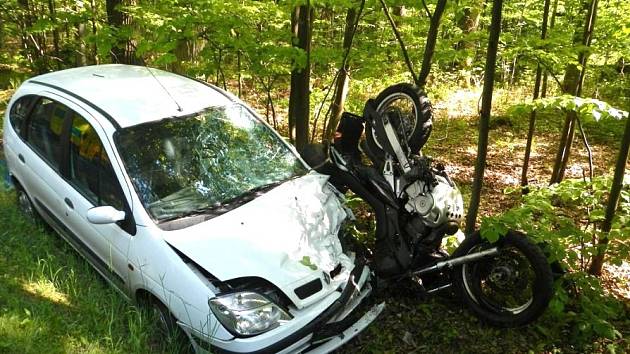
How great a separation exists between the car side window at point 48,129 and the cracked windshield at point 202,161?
38.1 inches

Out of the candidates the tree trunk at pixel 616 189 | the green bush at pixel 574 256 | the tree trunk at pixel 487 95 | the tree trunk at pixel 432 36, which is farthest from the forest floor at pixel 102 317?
the tree trunk at pixel 432 36

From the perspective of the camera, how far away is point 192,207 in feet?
12.4

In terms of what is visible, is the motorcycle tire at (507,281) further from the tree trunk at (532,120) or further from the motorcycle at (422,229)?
the tree trunk at (532,120)

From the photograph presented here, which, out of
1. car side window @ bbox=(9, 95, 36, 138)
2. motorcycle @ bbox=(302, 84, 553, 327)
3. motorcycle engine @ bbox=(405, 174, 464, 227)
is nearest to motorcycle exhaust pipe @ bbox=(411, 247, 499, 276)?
motorcycle @ bbox=(302, 84, 553, 327)

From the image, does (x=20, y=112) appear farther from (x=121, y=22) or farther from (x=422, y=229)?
(x=422, y=229)

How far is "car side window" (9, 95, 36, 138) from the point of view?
504 cm

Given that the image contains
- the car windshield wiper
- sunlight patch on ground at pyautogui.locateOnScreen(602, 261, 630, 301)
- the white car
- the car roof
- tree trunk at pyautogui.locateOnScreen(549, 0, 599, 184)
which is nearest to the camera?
the white car

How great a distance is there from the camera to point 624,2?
23.1 ft

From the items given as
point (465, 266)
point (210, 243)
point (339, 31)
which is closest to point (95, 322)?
point (210, 243)

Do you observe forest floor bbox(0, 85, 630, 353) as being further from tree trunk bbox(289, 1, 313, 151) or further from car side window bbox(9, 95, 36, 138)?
tree trunk bbox(289, 1, 313, 151)

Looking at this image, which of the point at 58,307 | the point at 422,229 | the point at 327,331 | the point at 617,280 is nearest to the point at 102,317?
the point at 58,307

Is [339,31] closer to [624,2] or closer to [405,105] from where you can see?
[624,2]

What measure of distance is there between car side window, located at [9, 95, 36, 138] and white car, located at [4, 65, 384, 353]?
2 centimetres

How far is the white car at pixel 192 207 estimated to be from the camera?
3303mm
